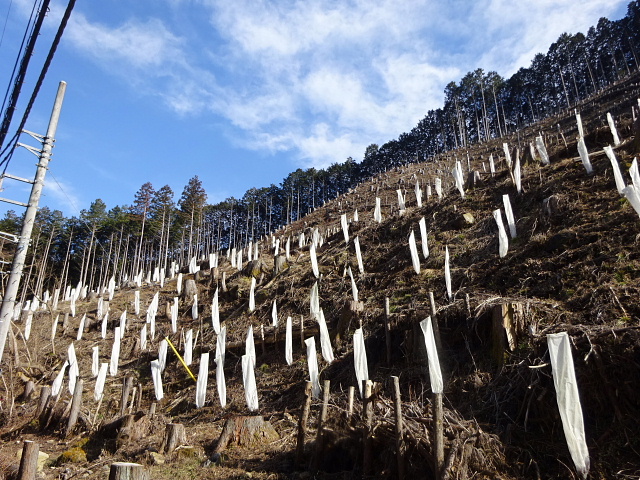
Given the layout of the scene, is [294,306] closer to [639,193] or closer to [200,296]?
[200,296]

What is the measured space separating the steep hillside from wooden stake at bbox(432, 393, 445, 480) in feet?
0.30

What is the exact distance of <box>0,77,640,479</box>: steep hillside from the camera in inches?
185

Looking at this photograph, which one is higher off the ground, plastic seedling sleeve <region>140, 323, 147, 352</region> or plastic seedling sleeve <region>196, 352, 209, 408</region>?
plastic seedling sleeve <region>140, 323, 147, 352</region>

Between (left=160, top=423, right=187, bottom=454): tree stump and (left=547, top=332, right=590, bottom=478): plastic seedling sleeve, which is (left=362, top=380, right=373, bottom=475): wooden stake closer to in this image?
(left=547, top=332, right=590, bottom=478): plastic seedling sleeve

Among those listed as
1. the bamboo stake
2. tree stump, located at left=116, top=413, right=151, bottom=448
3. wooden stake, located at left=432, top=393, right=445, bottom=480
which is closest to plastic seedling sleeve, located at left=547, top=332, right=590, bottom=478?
wooden stake, located at left=432, top=393, right=445, bottom=480

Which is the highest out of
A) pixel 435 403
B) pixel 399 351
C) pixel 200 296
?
pixel 200 296

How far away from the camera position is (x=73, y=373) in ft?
38.5

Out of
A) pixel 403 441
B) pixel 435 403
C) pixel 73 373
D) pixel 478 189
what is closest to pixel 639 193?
pixel 435 403

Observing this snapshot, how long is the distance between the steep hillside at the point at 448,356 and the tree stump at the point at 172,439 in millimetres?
203

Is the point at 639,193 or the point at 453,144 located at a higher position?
the point at 453,144

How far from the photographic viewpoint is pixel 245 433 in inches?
272

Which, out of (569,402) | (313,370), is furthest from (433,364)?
(313,370)

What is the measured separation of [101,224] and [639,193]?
4173cm

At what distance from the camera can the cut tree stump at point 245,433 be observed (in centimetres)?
682
